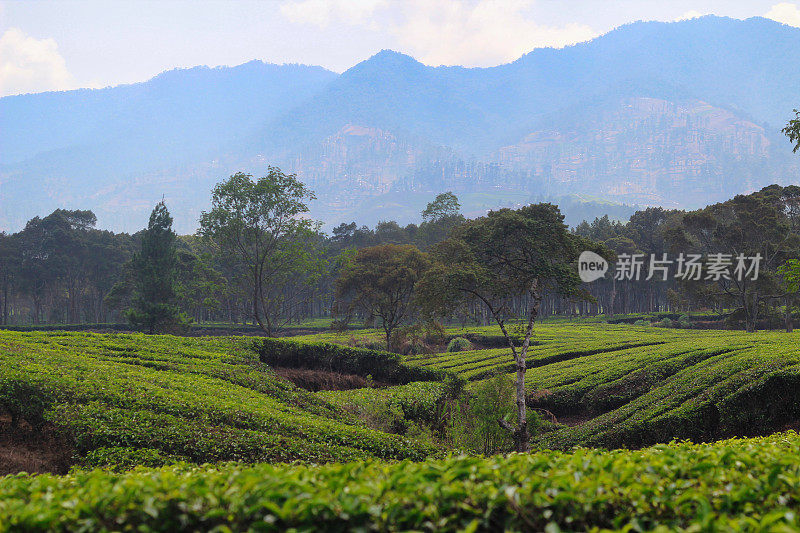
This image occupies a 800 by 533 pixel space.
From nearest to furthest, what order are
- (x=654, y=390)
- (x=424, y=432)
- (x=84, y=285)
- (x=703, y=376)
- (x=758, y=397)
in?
(x=758, y=397) < (x=424, y=432) < (x=703, y=376) < (x=654, y=390) < (x=84, y=285)

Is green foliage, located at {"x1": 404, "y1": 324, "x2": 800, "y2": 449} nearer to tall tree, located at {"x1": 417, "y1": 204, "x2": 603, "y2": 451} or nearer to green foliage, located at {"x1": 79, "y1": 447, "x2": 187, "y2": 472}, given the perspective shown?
tall tree, located at {"x1": 417, "y1": 204, "x2": 603, "y2": 451}

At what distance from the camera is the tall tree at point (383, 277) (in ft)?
109

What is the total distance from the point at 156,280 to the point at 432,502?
41099 mm

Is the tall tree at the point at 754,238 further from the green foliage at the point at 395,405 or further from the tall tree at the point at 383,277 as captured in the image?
the green foliage at the point at 395,405

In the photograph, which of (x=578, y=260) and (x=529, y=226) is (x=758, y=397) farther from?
(x=529, y=226)

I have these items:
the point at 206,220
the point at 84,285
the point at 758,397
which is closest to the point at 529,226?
the point at 758,397

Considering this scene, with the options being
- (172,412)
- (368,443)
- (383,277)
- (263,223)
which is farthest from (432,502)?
(263,223)

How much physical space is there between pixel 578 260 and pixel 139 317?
1363 inches

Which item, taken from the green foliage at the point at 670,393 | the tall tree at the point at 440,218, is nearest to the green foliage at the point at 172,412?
the green foliage at the point at 670,393

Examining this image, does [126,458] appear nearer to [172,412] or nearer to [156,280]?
[172,412]

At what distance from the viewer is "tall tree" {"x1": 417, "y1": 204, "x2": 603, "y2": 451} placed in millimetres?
15805

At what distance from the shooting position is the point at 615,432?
13.9 meters

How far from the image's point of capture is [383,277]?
32906 mm

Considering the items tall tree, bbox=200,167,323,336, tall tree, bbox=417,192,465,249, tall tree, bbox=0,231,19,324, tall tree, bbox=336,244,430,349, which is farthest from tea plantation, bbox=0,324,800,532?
tall tree, bbox=0,231,19,324
